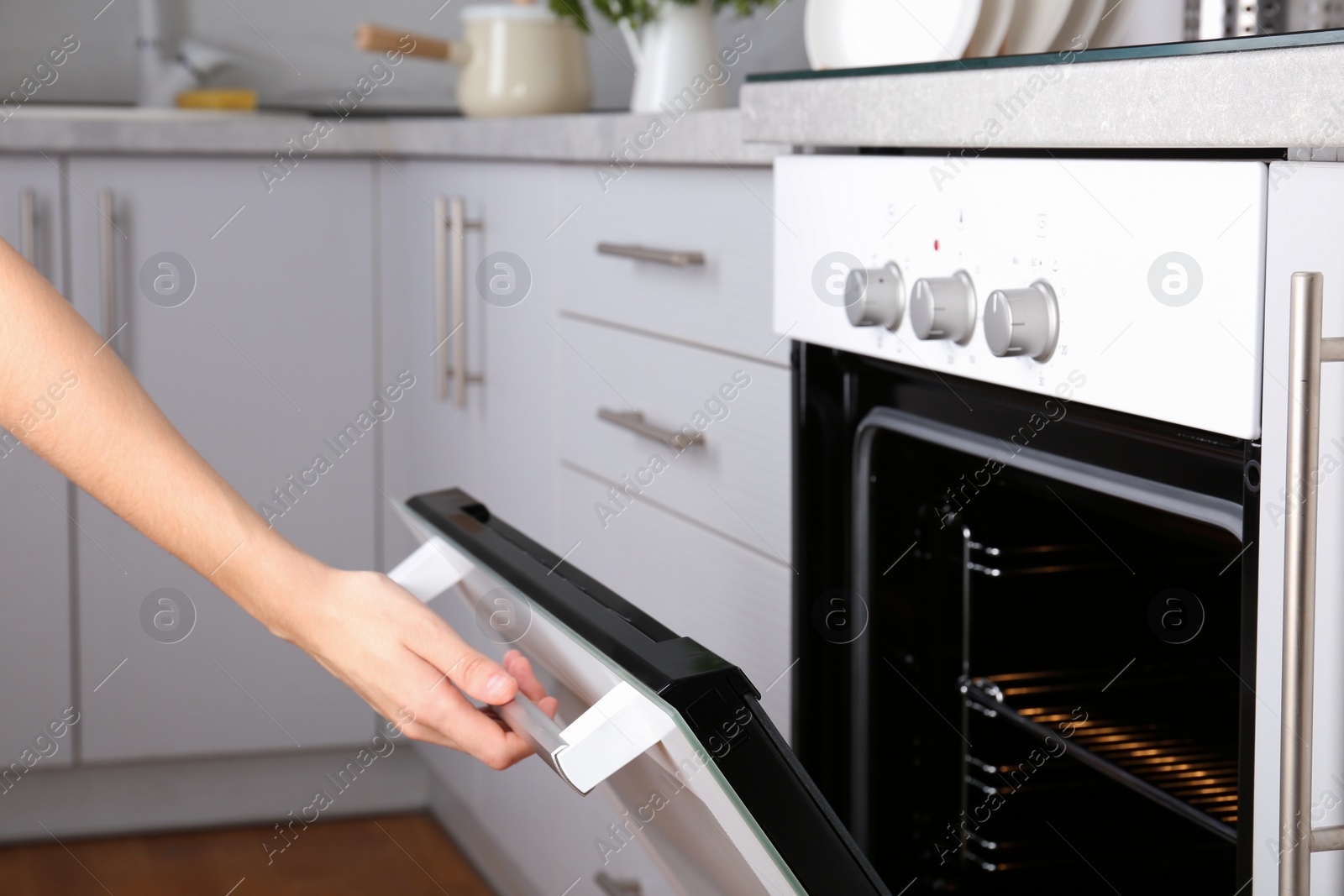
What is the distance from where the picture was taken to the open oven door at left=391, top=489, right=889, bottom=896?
56cm

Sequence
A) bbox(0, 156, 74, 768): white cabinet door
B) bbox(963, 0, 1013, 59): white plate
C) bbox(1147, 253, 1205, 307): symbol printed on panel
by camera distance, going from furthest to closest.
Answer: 1. bbox(0, 156, 74, 768): white cabinet door
2. bbox(963, 0, 1013, 59): white plate
3. bbox(1147, 253, 1205, 307): symbol printed on panel

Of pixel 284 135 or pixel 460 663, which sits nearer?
pixel 460 663

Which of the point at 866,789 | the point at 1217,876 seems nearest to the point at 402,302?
the point at 866,789

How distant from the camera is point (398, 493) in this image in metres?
2.11

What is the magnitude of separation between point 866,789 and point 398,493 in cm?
128

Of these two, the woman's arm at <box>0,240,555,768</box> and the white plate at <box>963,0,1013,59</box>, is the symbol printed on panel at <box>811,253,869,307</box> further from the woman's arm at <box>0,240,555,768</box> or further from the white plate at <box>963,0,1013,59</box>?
the woman's arm at <box>0,240,555,768</box>

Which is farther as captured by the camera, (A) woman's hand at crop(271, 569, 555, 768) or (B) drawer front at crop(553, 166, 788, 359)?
(B) drawer front at crop(553, 166, 788, 359)

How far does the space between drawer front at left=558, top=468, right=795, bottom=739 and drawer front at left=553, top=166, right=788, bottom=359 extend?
17 cm

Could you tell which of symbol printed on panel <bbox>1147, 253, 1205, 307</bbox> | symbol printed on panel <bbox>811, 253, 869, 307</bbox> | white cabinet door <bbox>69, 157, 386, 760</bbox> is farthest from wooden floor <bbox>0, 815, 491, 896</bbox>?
symbol printed on panel <bbox>1147, 253, 1205, 307</bbox>

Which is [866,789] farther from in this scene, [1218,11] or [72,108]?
[72,108]

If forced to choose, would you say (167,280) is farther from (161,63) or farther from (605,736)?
(605,736)

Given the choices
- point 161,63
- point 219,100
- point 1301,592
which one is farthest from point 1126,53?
point 161,63

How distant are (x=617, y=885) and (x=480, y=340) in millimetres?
730

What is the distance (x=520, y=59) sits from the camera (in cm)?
195
